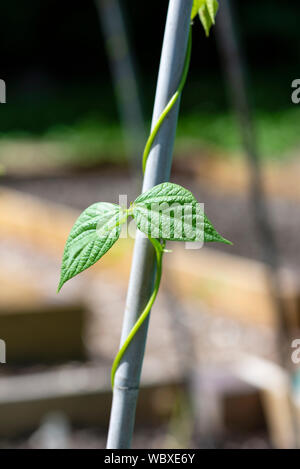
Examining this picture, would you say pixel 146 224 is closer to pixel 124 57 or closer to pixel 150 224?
pixel 150 224

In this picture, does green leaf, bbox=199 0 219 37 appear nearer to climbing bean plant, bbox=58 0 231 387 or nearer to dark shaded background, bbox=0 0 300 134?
climbing bean plant, bbox=58 0 231 387

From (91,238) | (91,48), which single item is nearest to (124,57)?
(91,238)

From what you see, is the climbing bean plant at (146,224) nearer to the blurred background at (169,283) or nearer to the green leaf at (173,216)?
the green leaf at (173,216)

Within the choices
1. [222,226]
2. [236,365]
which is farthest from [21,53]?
[236,365]

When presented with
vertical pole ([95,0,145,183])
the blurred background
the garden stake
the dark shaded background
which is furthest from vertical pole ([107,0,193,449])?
the dark shaded background

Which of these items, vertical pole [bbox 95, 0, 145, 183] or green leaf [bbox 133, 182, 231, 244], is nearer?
green leaf [bbox 133, 182, 231, 244]

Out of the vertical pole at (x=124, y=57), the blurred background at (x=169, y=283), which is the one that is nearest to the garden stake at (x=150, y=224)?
the blurred background at (x=169, y=283)
